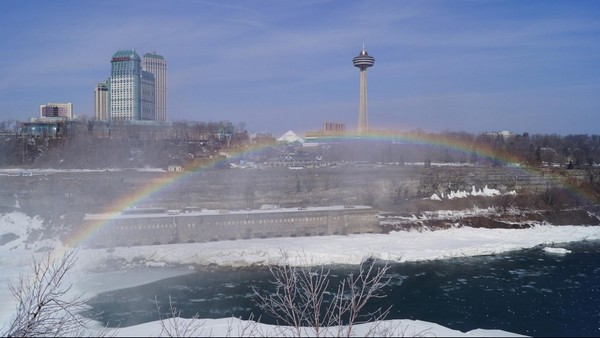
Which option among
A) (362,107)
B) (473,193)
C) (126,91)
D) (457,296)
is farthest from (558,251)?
(126,91)

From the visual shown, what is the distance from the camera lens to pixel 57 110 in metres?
76.5

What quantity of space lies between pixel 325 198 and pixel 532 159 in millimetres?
21039

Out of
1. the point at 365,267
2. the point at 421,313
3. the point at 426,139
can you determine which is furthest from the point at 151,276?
the point at 426,139

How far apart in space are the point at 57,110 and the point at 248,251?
69.8 meters

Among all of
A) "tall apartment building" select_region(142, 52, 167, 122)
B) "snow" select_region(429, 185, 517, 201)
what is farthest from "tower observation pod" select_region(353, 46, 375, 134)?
"tall apartment building" select_region(142, 52, 167, 122)

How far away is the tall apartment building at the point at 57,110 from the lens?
3046 inches

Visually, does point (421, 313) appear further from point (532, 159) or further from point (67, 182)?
point (532, 159)

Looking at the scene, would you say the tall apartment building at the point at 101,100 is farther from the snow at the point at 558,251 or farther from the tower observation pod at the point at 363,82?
the snow at the point at 558,251

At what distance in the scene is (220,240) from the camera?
19156 mm

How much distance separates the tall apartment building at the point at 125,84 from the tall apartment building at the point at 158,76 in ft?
37.1

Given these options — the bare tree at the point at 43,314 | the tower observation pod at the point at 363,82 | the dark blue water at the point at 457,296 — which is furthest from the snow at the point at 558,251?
the tower observation pod at the point at 363,82

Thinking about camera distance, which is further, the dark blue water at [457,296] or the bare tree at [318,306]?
the dark blue water at [457,296]

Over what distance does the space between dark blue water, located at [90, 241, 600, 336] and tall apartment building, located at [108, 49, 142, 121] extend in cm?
6621

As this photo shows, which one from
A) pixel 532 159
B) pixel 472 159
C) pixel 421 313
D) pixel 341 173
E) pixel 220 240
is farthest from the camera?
pixel 472 159
